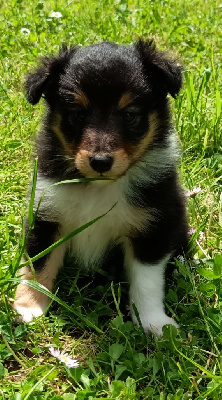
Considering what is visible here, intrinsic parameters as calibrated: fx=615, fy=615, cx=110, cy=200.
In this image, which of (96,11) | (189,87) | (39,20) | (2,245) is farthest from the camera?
(96,11)

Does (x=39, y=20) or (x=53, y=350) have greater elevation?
(x=39, y=20)

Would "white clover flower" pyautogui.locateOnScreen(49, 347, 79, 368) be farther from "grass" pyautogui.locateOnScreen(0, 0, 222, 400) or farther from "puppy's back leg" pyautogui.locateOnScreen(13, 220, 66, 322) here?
"puppy's back leg" pyautogui.locateOnScreen(13, 220, 66, 322)

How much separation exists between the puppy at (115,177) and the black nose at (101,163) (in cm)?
13

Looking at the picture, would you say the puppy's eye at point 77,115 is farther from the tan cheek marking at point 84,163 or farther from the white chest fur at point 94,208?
the white chest fur at point 94,208

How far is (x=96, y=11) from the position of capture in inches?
279

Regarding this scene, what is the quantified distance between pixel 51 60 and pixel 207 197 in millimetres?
1529

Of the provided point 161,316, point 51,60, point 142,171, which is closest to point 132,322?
point 161,316

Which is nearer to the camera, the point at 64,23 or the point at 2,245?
the point at 2,245

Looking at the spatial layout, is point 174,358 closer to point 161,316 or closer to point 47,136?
point 161,316

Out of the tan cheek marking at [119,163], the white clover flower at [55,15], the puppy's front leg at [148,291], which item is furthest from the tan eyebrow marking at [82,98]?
the white clover flower at [55,15]

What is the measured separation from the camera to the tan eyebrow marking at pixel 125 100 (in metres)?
2.78

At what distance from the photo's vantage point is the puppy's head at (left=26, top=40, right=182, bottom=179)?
2.72 meters

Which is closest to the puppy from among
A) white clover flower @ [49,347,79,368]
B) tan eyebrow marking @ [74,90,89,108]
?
tan eyebrow marking @ [74,90,89,108]

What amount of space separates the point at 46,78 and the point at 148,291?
1.17m
